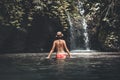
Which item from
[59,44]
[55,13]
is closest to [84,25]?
[55,13]

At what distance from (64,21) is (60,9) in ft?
4.99

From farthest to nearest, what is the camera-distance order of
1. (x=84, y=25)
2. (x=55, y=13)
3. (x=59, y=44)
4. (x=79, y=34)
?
(x=79, y=34)
(x=84, y=25)
(x=55, y=13)
(x=59, y=44)

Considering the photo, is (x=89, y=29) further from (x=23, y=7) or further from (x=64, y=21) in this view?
(x=23, y=7)

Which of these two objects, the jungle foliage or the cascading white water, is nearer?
the jungle foliage

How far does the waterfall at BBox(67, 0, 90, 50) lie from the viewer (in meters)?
42.7

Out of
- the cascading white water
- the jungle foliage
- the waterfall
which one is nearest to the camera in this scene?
the jungle foliage

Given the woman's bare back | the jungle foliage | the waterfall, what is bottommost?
the waterfall

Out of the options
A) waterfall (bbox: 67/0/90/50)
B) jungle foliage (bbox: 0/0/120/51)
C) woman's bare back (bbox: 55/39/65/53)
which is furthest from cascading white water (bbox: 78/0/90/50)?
woman's bare back (bbox: 55/39/65/53)

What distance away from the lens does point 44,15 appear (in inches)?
1565

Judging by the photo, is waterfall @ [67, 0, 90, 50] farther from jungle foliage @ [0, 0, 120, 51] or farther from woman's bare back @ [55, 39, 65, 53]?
woman's bare back @ [55, 39, 65, 53]

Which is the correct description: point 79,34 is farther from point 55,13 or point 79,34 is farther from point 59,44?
point 59,44

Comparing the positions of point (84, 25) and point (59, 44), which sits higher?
point (59, 44)

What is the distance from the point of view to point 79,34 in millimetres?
43406

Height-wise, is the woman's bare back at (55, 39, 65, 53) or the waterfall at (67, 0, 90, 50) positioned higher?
the woman's bare back at (55, 39, 65, 53)
